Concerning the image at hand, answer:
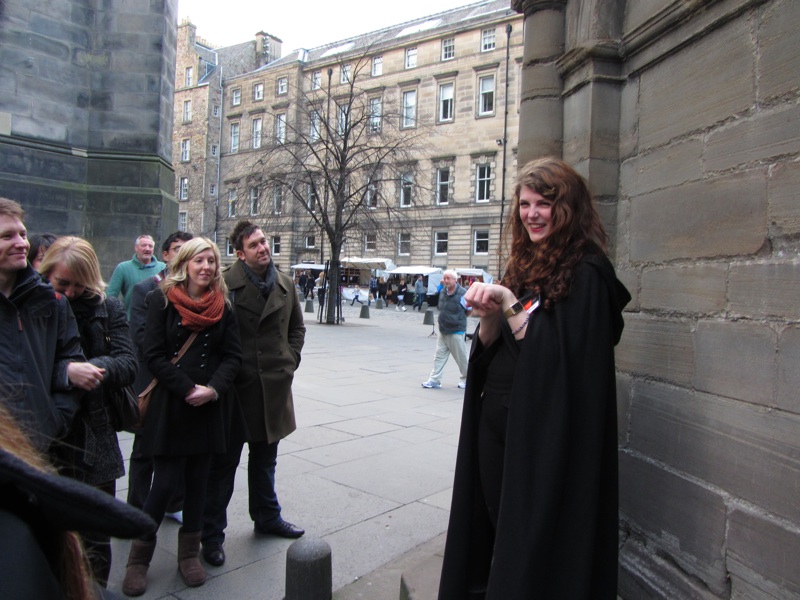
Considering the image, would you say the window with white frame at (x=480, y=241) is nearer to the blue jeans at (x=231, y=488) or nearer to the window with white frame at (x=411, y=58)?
the window with white frame at (x=411, y=58)

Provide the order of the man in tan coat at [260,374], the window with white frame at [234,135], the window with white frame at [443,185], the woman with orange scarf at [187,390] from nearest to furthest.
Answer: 1. the woman with orange scarf at [187,390]
2. the man in tan coat at [260,374]
3. the window with white frame at [443,185]
4. the window with white frame at [234,135]

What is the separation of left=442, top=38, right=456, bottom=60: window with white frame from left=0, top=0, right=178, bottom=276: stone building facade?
36.6 metres

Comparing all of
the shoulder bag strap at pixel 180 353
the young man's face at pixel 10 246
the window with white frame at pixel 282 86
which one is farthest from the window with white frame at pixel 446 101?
the young man's face at pixel 10 246

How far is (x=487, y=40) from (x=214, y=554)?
4305cm

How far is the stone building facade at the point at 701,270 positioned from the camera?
2098mm

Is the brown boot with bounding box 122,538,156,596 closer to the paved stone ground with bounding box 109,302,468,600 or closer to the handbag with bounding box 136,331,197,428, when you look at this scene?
the paved stone ground with bounding box 109,302,468,600

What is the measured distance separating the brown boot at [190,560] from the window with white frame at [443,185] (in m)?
40.5

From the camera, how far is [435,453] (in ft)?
19.7

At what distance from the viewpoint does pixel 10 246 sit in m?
2.72

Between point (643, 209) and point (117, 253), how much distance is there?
8234 millimetres

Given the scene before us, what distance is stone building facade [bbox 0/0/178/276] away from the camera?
8492 millimetres

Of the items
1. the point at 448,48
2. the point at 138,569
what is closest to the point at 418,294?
the point at 448,48

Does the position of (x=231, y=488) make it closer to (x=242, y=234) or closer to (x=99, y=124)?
(x=242, y=234)

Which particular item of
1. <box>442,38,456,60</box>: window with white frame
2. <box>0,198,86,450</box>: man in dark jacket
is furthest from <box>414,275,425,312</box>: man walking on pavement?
<box>0,198,86,450</box>: man in dark jacket
